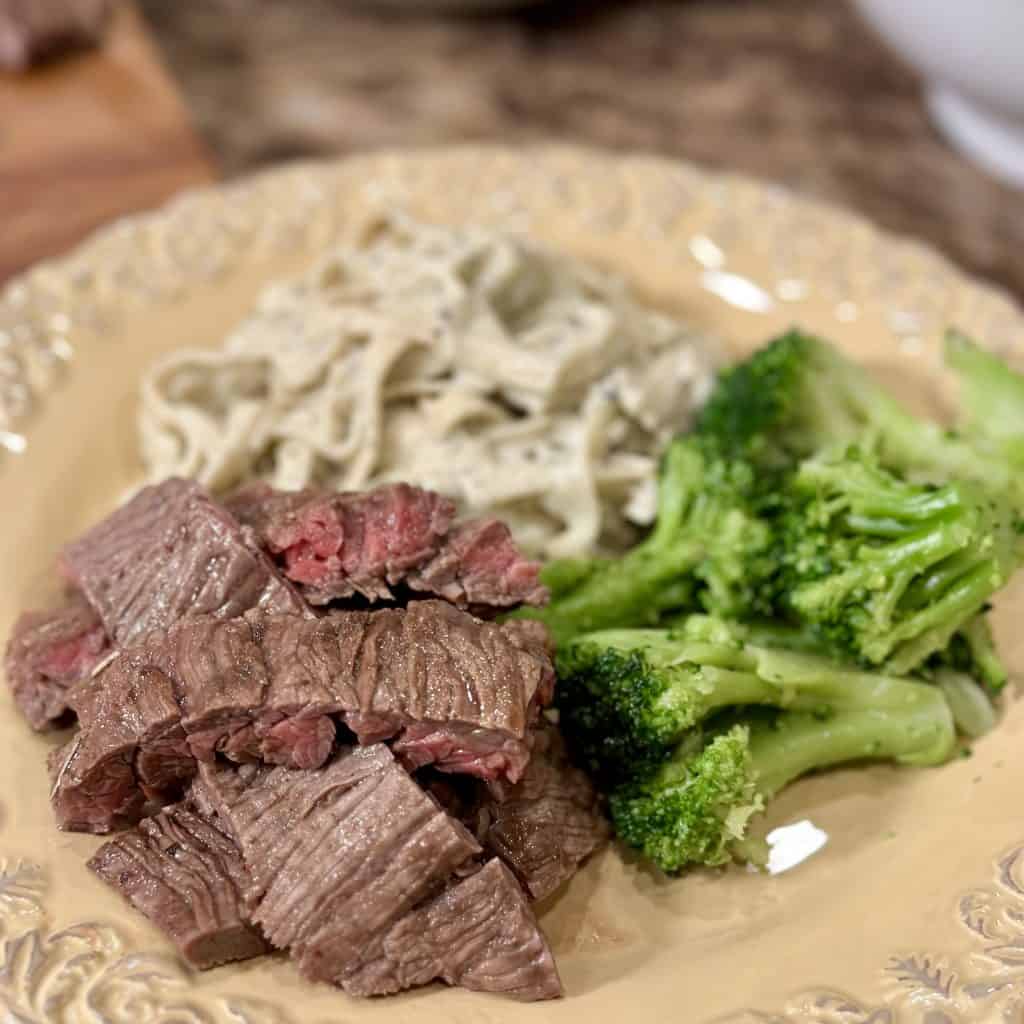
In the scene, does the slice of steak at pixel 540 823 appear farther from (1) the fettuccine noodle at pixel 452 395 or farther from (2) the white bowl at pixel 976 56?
(2) the white bowl at pixel 976 56

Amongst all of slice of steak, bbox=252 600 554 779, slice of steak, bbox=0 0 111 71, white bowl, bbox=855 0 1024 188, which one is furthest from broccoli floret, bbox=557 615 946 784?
slice of steak, bbox=0 0 111 71

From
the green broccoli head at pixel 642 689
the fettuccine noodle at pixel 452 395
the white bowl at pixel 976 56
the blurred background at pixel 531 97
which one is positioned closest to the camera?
the green broccoli head at pixel 642 689

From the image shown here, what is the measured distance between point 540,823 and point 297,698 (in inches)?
36.4

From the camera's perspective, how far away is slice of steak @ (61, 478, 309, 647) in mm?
3758

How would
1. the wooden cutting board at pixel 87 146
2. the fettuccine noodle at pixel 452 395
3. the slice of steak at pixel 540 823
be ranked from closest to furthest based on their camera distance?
the slice of steak at pixel 540 823, the fettuccine noodle at pixel 452 395, the wooden cutting board at pixel 87 146

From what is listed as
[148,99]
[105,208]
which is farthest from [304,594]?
[148,99]

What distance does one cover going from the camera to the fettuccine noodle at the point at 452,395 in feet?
16.4

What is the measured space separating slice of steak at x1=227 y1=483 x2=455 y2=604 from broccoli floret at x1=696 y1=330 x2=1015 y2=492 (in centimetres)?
157

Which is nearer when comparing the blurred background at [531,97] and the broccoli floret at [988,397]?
the broccoli floret at [988,397]

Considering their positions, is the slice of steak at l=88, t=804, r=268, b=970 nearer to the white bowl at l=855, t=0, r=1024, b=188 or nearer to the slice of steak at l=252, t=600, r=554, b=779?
the slice of steak at l=252, t=600, r=554, b=779

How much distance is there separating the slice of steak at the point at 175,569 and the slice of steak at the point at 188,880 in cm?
61

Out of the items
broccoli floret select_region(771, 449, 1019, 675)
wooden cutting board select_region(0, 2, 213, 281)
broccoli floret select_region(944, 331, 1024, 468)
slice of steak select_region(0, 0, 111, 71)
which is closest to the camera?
broccoli floret select_region(771, 449, 1019, 675)

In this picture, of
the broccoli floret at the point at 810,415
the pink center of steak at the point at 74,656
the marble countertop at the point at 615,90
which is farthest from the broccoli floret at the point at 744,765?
the marble countertop at the point at 615,90

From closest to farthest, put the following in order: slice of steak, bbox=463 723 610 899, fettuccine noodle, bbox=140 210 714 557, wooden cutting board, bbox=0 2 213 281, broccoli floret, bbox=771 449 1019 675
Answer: slice of steak, bbox=463 723 610 899 → broccoli floret, bbox=771 449 1019 675 → fettuccine noodle, bbox=140 210 714 557 → wooden cutting board, bbox=0 2 213 281
